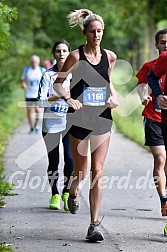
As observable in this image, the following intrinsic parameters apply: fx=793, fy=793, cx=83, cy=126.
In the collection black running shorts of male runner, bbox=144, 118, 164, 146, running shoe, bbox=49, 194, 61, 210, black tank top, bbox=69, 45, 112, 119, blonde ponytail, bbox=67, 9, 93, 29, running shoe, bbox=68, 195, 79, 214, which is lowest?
running shoe, bbox=49, 194, 61, 210

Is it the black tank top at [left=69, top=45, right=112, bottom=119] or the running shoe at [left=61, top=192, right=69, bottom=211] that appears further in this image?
the running shoe at [left=61, top=192, right=69, bottom=211]

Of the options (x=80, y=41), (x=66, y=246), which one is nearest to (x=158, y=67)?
(x=66, y=246)

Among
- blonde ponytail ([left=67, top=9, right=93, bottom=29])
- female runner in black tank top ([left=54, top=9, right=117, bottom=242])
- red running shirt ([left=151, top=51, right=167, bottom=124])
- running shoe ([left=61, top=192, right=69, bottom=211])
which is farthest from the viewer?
running shoe ([left=61, top=192, right=69, bottom=211])

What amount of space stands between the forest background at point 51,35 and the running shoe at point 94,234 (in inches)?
82.2

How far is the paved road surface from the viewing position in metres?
7.56

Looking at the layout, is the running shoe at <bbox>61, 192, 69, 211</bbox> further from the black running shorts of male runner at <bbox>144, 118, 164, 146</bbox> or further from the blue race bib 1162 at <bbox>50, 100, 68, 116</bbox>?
the black running shorts of male runner at <bbox>144, 118, 164, 146</bbox>

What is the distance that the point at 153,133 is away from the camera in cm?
894

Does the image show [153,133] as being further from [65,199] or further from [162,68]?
[65,199]

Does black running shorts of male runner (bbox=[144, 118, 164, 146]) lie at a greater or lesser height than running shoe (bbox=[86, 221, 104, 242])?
greater

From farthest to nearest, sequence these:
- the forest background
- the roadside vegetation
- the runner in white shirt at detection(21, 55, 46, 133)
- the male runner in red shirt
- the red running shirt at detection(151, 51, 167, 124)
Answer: the forest background
the runner in white shirt at detection(21, 55, 46, 133)
the roadside vegetation
the male runner in red shirt
the red running shirt at detection(151, 51, 167, 124)

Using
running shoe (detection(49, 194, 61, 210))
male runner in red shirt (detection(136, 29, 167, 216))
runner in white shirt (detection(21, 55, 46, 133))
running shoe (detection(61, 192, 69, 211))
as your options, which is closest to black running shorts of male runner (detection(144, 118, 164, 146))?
male runner in red shirt (detection(136, 29, 167, 216))

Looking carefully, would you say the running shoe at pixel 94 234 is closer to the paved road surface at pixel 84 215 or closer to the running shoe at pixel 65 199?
the paved road surface at pixel 84 215

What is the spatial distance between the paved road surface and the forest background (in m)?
0.52

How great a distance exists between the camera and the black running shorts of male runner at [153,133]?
890 centimetres
